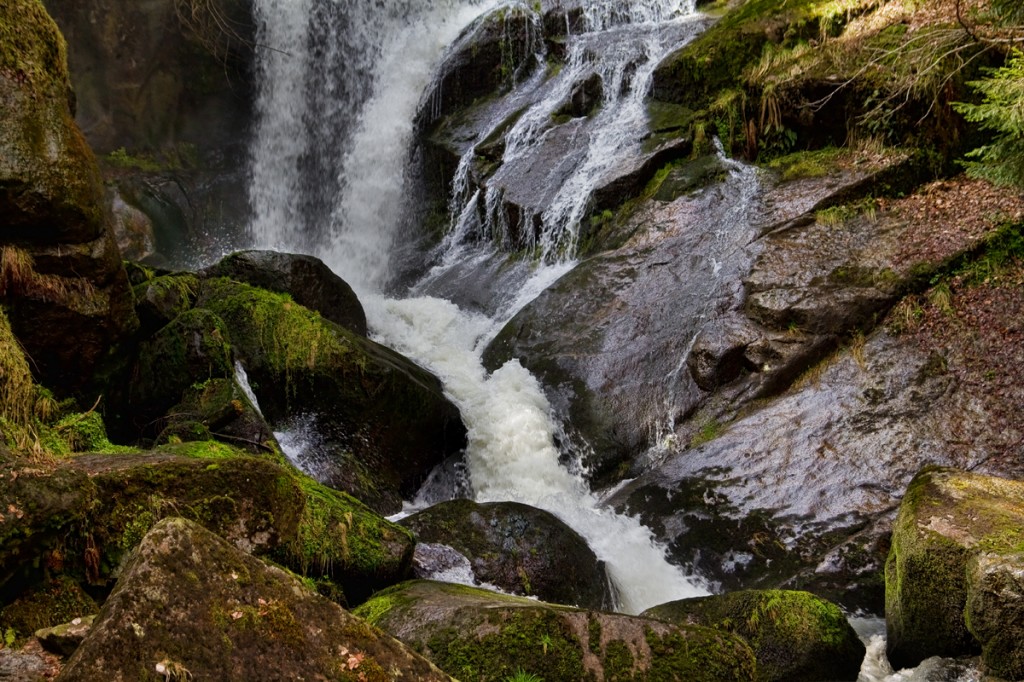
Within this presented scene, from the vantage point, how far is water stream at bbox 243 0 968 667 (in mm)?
7898

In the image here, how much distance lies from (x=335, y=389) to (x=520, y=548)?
272 cm

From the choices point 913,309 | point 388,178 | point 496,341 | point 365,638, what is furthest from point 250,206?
point 365,638

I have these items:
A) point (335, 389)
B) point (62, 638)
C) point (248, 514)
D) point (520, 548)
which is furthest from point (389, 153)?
point (62, 638)

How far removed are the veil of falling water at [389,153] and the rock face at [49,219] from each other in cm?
411

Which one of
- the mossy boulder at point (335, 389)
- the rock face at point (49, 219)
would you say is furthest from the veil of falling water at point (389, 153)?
the rock face at point (49, 219)

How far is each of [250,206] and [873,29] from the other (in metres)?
12.9

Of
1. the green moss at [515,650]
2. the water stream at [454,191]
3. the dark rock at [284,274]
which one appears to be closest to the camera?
the green moss at [515,650]

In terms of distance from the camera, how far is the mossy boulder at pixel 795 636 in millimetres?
4629

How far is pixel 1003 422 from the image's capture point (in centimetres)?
653

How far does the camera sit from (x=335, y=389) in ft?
24.5

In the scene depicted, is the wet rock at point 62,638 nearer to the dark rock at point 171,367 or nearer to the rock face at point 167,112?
the dark rock at point 171,367

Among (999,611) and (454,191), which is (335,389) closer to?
(999,611)

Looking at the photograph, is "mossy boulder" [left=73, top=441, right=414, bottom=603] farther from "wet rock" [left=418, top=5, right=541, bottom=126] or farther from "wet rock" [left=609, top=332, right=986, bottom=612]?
"wet rock" [left=418, top=5, right=541, bottom=126]

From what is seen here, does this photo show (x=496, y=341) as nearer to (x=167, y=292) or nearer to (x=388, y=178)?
(x=167, y=292)
